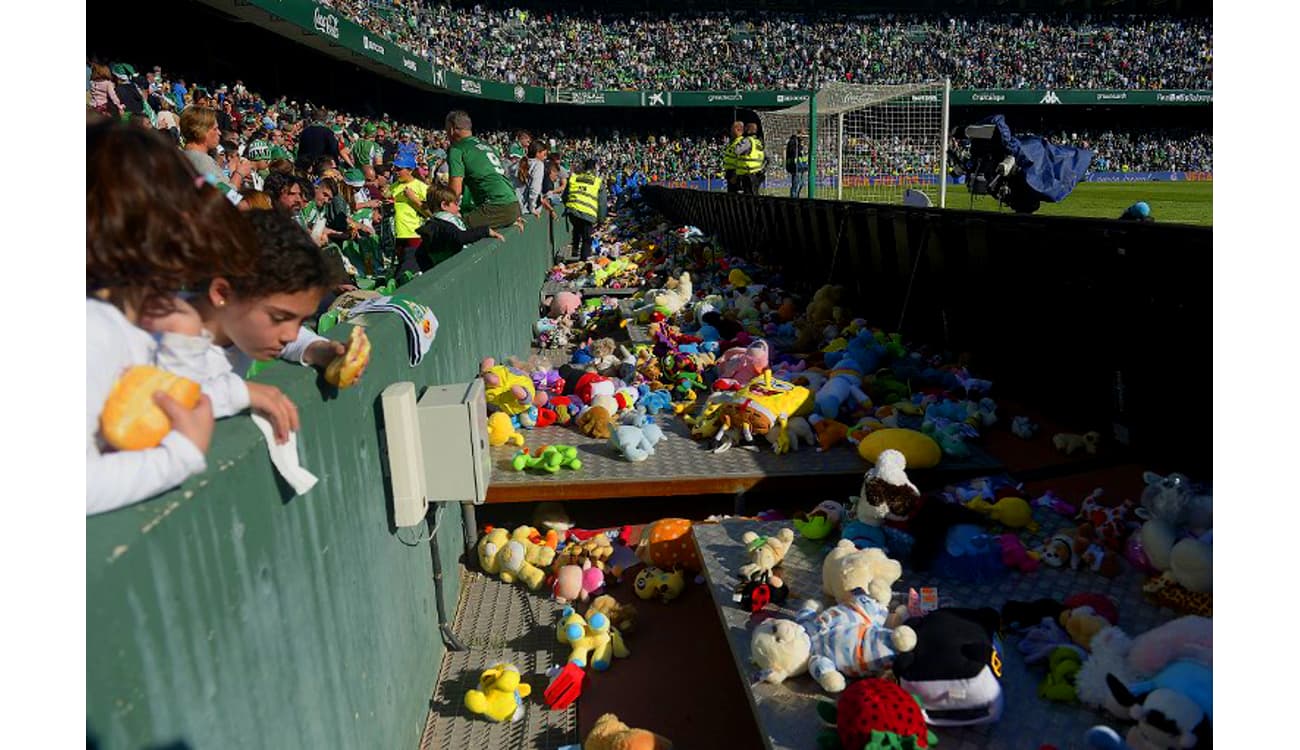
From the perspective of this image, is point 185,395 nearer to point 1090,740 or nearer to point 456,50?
point 1090,740

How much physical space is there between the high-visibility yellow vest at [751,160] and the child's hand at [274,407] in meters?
14.3

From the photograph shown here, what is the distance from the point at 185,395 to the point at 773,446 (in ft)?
12.1

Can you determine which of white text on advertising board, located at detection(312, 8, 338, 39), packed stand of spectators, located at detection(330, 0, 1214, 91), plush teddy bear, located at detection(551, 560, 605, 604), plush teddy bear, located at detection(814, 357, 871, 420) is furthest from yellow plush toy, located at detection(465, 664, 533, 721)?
packed stand of spectators, located at detection(330, 0, 1214, 91)

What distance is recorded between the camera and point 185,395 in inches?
64.9

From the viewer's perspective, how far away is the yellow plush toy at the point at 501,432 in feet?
16.9

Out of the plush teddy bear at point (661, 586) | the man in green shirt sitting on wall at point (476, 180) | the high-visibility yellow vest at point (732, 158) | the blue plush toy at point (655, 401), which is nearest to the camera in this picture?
the plush teddy bear at point (661, 586)

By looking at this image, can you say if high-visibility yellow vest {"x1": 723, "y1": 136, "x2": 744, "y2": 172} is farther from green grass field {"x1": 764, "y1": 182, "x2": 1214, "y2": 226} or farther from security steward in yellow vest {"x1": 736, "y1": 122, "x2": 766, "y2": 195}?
green grass field {"x1": 764, "y1": 182, "x2": 1214, "y2": 226}

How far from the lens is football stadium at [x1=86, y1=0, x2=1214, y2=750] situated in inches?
64.2

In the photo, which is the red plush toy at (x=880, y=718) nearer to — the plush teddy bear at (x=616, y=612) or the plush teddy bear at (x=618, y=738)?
the plush teddy bear at (x=618, y=738)

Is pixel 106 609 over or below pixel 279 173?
below

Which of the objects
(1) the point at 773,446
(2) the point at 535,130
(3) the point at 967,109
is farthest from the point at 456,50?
(1) the point at 773,446

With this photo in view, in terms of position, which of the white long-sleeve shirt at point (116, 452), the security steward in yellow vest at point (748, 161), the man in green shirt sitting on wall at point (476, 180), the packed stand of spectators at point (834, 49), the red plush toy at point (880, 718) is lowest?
the red plush toy at point (880, 718)

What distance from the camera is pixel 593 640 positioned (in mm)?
3727

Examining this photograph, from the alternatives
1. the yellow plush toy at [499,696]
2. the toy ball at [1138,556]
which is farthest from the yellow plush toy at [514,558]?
the toy ball at [1138,556]
